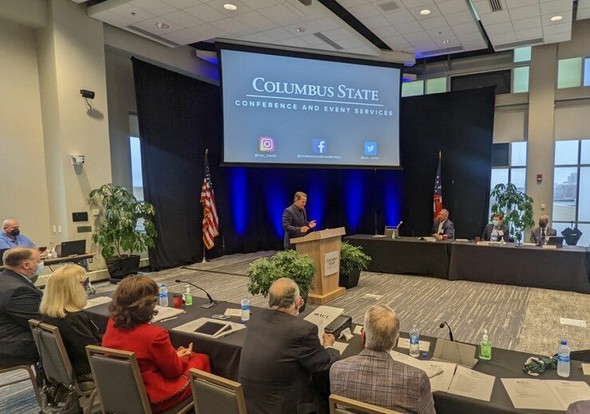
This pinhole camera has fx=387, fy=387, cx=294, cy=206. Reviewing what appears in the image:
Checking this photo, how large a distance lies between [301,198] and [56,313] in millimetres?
4080

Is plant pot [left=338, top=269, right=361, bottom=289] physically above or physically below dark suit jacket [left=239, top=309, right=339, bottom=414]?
below

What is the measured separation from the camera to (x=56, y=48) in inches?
244

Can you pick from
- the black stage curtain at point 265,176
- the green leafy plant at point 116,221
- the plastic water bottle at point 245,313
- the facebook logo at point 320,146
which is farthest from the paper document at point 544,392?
the black stage curtain at point 265,176

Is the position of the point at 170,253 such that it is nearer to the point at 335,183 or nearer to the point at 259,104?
the point at 259,104

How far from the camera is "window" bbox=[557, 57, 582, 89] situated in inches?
347

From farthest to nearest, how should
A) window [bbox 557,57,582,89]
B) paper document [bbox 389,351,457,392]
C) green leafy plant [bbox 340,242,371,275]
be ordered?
window [bbox 557,57,582,89] < green leafy plant [bbox 340,242,371,275] < paper document [bbox 389,351,457,392]

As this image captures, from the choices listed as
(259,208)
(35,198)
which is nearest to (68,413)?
(35,198)

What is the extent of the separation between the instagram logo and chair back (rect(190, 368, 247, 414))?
604 cm

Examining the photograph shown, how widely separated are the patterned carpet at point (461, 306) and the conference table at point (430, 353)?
4.28 ft

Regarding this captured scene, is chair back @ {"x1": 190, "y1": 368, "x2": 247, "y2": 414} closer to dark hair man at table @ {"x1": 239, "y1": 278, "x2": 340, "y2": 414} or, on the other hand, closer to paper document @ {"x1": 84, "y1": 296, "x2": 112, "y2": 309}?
dark hair man at table @ {"x1": 239, "y1": 278, "x2": 340, "y2": 414}

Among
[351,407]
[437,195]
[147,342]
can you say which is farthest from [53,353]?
[437,195]

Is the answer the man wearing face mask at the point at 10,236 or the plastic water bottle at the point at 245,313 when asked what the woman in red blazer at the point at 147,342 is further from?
the man wearing face mask at the point at 10,236

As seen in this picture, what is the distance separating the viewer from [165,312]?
2941mm

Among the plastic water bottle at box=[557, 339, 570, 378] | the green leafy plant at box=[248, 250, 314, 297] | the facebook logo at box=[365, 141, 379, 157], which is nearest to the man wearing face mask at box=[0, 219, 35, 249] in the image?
the green leafy plant at box=[248, 250, 314, 297]
